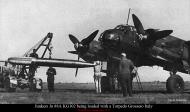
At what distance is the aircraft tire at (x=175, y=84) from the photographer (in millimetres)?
20773

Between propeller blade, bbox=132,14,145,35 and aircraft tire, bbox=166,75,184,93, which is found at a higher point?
propeller blade, bbox=132,14,145,35

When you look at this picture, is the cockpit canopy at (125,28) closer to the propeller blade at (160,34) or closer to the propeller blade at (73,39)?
the propeller blade at (160,34)

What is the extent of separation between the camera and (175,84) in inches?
822

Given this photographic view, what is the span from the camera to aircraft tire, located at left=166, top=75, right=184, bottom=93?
2077 cm

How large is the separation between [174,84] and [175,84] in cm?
10

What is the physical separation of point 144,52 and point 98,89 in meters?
3.87

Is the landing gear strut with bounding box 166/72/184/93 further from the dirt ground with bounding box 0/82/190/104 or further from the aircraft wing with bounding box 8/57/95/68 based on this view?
the aircraft wing with bounding box 8/57/95/68

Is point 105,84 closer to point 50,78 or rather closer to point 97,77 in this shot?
point 97,77

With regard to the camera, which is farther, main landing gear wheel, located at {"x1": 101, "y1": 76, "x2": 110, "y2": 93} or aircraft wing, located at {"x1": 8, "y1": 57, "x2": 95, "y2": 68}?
aircraft wing, located at {"x1": 8, "y1": 57, "x2": 95, "y2": 68}

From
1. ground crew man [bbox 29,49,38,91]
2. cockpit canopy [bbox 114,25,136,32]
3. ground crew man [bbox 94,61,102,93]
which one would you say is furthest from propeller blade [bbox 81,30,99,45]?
ground crew man [bbox 29,49,38,91]

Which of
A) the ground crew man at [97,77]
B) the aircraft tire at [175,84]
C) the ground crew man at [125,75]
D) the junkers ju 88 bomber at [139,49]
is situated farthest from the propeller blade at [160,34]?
the ground crew man at [97,77]

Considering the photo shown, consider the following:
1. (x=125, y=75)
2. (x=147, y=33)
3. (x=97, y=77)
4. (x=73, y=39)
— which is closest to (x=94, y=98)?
(x=125, y=75)

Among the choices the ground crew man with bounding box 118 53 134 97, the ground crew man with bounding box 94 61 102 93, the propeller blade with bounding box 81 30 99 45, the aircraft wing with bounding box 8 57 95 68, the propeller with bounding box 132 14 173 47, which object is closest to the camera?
the ground crew man with bounding box 118 53 134 97

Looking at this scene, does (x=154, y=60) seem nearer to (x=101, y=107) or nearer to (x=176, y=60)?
(x=176, y=60)
